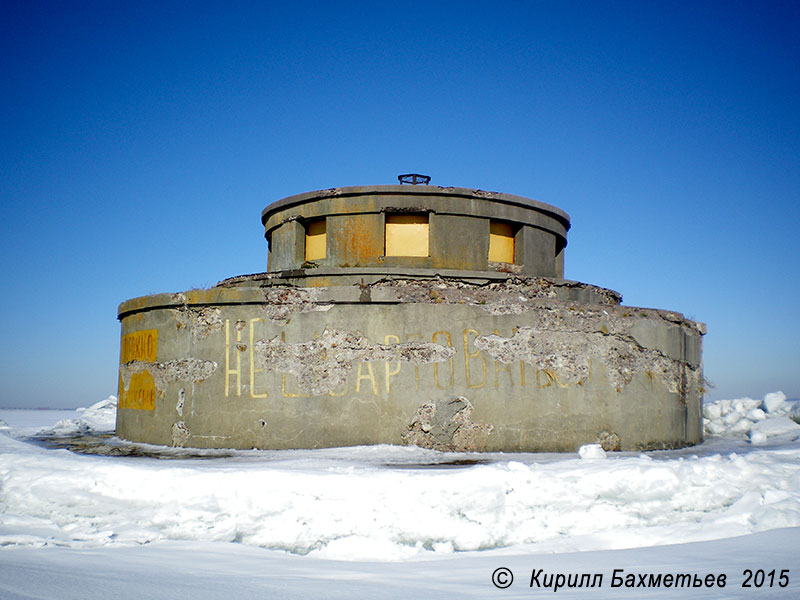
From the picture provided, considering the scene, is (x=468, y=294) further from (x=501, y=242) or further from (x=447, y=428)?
(x=501, y=242)

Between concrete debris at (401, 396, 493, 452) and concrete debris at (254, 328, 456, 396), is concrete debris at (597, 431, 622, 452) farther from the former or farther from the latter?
concrete debris at (254, 328, 456, 396)

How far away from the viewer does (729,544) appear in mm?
4562

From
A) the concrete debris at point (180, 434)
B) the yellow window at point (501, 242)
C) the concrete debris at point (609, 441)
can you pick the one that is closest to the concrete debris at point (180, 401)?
the concrete debris at point (180, 434)

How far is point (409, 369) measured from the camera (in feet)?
28.1

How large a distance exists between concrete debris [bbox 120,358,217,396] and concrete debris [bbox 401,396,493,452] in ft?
9.86

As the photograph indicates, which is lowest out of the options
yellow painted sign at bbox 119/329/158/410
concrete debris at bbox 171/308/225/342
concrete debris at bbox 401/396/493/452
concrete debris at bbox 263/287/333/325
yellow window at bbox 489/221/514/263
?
concrete debris at bbox 401/396/493/452

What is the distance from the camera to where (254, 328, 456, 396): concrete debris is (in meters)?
8.59

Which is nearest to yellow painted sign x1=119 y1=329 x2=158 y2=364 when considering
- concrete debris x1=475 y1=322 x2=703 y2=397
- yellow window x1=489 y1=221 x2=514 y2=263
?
concrete debris x1=475 y1=322 x2=703 y2=397

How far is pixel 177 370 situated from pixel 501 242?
6133 mm

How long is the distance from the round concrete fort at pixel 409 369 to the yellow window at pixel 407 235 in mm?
1746

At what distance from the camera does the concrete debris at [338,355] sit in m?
8.59

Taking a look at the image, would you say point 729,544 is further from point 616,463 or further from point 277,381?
point 277,381

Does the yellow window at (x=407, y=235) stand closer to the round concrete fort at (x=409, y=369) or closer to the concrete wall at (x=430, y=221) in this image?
the concrete wall at (x=430, y=221)

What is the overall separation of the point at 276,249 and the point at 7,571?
29.8 ft
